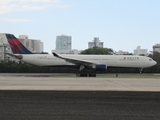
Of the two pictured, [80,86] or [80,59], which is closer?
[80,86]

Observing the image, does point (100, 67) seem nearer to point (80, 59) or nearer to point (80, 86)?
point (80, 59)

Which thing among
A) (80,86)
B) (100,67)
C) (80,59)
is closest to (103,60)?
(80,59)
